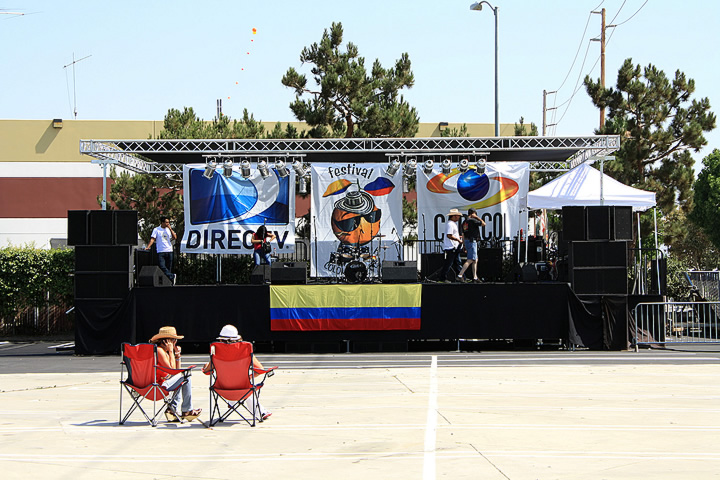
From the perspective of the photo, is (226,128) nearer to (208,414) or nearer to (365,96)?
(365,96)

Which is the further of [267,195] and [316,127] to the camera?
[316,127]

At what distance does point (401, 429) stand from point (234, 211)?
15.2 m

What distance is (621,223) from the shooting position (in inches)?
758

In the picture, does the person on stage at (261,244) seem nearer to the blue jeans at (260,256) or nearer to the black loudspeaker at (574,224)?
the blue jeans at (260,256)

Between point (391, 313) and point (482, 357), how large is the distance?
2372 millimetres

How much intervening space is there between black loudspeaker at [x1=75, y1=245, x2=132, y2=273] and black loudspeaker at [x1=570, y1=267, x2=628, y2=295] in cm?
985

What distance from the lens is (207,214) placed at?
23.8 metres

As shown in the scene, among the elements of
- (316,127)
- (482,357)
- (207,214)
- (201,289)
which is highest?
(316,127)

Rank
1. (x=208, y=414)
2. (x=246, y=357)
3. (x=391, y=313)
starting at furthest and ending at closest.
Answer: (x=391, y=313) → (x=208, y=414) → (x=246, y=357)

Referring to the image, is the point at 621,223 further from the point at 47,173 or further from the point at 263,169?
the point at 47,173

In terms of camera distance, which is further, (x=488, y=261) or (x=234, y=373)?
(x=488, y=261)

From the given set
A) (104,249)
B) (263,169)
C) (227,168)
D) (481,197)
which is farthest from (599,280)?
(104,249)

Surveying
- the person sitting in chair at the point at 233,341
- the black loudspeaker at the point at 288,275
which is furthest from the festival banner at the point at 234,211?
the person sitting in chair at the point at 233,341

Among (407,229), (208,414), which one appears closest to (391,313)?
(208,414)
